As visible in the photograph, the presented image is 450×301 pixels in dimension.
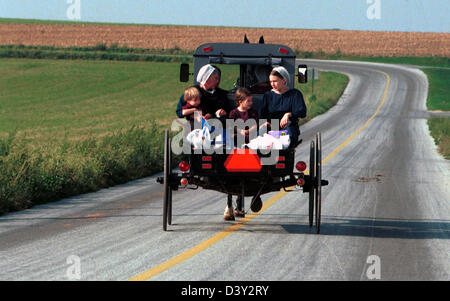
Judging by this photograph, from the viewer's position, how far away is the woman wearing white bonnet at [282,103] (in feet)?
32.8

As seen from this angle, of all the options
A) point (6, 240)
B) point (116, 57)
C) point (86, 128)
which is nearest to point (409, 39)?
point (116, 57)

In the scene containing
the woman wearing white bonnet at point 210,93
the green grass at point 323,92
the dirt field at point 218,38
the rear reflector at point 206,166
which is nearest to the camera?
the rear reflector at point 206,166

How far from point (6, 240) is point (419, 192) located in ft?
29.1

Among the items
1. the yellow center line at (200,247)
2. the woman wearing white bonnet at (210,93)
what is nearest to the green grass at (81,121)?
the yellow center line at (200,247)

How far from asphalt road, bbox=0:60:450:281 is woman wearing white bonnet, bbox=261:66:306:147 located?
1.52m

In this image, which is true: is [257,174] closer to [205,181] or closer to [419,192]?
[205,181]

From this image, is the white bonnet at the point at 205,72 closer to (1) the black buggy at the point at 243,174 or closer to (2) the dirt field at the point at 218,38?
(1) the black buggy at the point at 243,174

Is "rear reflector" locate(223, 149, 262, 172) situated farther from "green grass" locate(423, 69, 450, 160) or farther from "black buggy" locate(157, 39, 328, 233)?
"green grass" locate(423, 69, 450, 160)

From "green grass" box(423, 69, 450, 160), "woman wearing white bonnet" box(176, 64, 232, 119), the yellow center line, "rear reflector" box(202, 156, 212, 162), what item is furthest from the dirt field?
"rear reflector" box(202, 156, 212, 162)

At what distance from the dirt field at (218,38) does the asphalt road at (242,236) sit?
84.5 meters

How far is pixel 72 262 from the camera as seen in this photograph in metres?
7.76

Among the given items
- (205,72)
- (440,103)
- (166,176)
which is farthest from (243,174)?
(440,103)

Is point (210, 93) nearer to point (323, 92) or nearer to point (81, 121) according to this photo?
point (81, 121)
